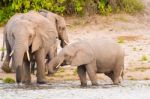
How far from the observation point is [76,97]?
48.6 feet

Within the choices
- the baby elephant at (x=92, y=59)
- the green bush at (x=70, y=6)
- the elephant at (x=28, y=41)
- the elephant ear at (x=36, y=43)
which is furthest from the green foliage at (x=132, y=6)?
the elephant ear at (x=36, y=43)

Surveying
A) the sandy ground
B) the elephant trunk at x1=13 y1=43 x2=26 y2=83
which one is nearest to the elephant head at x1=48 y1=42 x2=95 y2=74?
the sandy ground

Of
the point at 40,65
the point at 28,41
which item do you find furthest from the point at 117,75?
the point at 28,41

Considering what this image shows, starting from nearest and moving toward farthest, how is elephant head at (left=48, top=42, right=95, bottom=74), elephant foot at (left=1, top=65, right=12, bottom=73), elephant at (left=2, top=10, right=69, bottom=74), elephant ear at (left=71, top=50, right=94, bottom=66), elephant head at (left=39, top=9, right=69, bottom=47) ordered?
elephant head at (left=48, top=42, right=95, bottom=74), elephant ear at (left=71, top=50, right=94, bottom=66), elephant at (left=2, top=10, right=69, bottom=74), elephant foot at (left=1, top=65, right=12, bottom=73), elephant head at (left=39, top=9, right=69, bottom=47)

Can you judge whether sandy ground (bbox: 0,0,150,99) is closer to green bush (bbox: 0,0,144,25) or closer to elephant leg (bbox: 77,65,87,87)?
elephant leg (bbox: 77,65,87,87)

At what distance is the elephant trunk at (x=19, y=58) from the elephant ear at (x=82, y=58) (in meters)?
1.05

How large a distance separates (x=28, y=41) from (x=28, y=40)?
0.02 meters

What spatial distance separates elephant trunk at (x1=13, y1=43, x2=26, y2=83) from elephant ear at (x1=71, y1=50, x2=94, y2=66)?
1.05m

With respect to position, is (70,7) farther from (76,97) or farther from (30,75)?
(76,97)

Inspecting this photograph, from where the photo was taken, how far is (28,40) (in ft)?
53.3

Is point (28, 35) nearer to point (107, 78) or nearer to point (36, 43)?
point (36, 43)

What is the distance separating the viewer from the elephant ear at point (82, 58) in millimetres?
16188

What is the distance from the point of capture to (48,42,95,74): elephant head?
52.7 ft

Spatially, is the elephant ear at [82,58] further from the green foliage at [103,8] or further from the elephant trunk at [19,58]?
the green foliage at [103,8]
